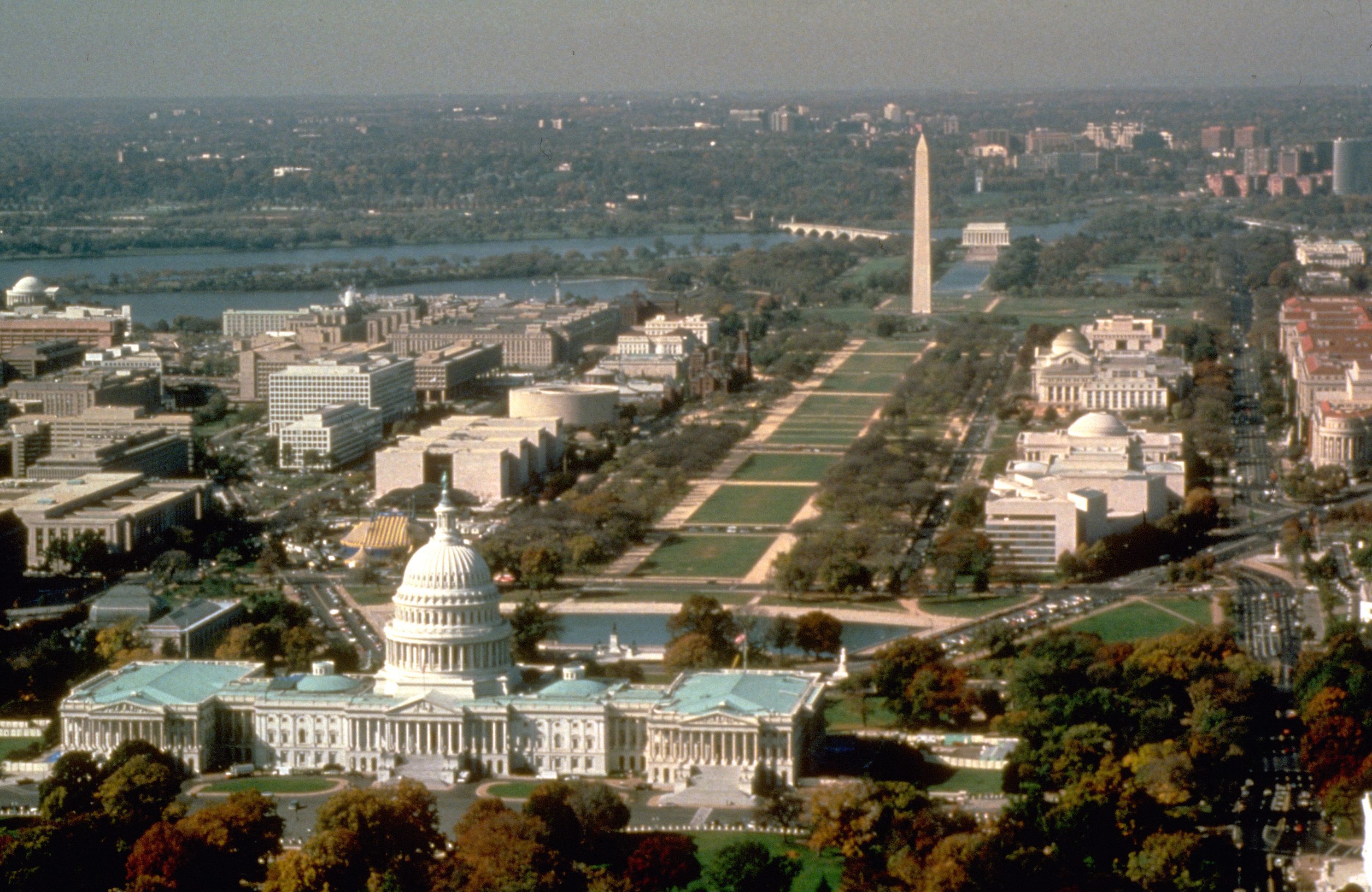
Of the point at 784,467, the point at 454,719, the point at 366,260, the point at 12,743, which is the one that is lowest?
the point at 366,260

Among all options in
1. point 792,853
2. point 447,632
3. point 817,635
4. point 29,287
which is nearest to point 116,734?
point 447,632

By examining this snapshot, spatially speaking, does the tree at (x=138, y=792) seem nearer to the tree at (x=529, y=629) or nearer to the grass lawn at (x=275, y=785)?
the grass lawn at (x=275, y=785)

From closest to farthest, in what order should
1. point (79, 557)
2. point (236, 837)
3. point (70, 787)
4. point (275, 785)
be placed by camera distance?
point (236, 837), point (70, 787), point (275, 785), point (79, 557)

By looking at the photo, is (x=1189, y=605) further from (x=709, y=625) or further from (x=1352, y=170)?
(x=1352, y=170)

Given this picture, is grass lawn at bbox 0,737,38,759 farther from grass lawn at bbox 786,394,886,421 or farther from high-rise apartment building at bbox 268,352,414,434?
grass lawn at bbox 786,394,886,421

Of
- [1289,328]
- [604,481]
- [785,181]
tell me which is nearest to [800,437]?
[604,481]

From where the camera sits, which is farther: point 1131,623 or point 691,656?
point 1131,623

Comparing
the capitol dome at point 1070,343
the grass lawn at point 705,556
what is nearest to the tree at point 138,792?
Result: the grass lawn at point 705,556
